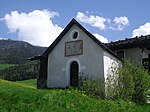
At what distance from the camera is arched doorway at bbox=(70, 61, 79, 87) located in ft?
82.3

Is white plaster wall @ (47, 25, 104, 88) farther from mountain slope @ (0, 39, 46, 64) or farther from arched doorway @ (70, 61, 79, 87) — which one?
mountain slope @ (0, 39, 46, 64)

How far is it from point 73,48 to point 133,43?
515cm

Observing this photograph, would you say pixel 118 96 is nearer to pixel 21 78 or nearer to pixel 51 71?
pixel 51 71

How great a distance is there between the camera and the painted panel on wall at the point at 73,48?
80.3 ft

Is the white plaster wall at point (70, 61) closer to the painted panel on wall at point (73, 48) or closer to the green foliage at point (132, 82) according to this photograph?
the painted panel on wall at point (73, 48)

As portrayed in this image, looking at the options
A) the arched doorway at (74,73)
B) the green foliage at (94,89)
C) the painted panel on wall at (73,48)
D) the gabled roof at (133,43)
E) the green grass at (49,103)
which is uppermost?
the gabled roof at (133,43)

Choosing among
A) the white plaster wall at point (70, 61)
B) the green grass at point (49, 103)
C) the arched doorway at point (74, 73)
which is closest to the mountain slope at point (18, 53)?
the white plaster wall at point (70, 61)

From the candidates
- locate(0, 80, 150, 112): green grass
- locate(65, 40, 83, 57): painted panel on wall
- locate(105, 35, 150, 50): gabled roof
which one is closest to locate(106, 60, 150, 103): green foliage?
locate(0, 80, 150, 112): green grass

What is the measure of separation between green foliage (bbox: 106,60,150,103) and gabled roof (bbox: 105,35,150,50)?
5383 millimetres

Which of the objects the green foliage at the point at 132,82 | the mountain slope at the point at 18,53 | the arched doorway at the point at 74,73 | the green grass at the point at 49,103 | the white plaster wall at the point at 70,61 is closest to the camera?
the green grass at the point at 49,103

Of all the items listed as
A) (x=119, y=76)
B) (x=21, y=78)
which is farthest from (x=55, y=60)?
(x=21, y=78)

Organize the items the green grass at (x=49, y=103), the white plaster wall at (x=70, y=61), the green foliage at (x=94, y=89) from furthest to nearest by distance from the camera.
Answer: the white plaster wall at (x=70, y=61) < the green foliage at (x=94, y=89) < the green grass at (x=49, y=103)

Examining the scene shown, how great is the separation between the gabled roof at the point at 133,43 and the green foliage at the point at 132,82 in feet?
17.7

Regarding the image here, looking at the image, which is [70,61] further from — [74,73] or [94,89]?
[94,89]
